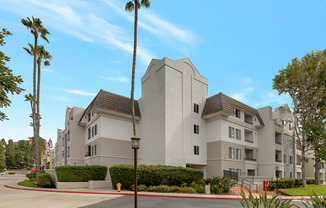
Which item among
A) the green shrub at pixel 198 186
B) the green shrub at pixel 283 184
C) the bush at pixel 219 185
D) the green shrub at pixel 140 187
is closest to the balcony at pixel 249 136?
the green shrub at pixel 283 184

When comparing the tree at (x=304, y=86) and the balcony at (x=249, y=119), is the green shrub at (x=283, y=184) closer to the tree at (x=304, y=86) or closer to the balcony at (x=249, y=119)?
the tree at (x=304, y=86)

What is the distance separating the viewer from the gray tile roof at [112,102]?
29.1 metres

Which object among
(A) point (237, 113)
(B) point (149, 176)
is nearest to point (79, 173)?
(B) point (149, 176)

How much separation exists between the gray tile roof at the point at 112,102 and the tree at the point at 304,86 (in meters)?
21.0

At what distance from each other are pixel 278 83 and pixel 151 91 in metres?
18.0

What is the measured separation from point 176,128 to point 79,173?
12.2 metres

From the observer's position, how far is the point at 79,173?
78.6 feet

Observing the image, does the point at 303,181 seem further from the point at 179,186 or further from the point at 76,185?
the point at 76,185

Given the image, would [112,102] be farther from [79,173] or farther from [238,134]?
[238,134]

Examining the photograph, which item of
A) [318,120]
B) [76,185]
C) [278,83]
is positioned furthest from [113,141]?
[318,120]

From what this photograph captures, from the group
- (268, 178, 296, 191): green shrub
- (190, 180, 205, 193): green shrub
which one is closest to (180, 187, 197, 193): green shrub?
(190, 180, 205, 193): green shrub

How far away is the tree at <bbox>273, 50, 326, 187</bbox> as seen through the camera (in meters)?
31.8

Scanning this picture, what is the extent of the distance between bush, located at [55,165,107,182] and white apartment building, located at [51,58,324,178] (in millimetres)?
3762

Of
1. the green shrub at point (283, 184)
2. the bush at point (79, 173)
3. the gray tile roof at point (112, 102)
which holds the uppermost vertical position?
the gray tile roof at point (112, 102)
